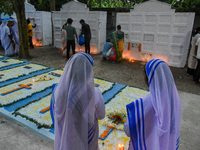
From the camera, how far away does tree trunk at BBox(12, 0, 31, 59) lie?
26.3 feet

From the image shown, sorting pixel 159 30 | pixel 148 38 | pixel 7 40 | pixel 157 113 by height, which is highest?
pixel 159 30

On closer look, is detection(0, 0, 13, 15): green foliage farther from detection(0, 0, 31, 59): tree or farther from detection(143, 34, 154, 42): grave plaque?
detection(143, 34, 154, 42): grave plaque

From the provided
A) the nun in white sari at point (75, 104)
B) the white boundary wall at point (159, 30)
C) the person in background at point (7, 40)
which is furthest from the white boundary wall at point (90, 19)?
the nun in white sari at point (75, 104)

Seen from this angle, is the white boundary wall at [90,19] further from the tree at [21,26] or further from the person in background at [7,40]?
the person in background at [7,40]

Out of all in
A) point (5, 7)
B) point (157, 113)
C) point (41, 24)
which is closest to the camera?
point (157, 113)

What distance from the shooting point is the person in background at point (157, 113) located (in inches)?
65.2

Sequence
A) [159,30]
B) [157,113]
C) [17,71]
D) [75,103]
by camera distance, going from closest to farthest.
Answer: [157,113]
[75,103]
[17,71]
[159,30]

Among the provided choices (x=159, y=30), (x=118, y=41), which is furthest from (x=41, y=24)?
(x=159, y=30)

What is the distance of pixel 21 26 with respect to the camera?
8328 mm

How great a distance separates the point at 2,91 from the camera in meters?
4.85

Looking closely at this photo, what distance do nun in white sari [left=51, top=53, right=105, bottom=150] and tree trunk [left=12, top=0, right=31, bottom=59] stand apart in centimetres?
768

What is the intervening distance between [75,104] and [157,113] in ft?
2.67

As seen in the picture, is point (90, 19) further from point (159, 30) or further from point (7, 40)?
point (7, 40)

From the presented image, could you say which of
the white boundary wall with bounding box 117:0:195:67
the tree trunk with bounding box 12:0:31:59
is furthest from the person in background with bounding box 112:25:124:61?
the tree trunk with bounding box 12:0:31:59
